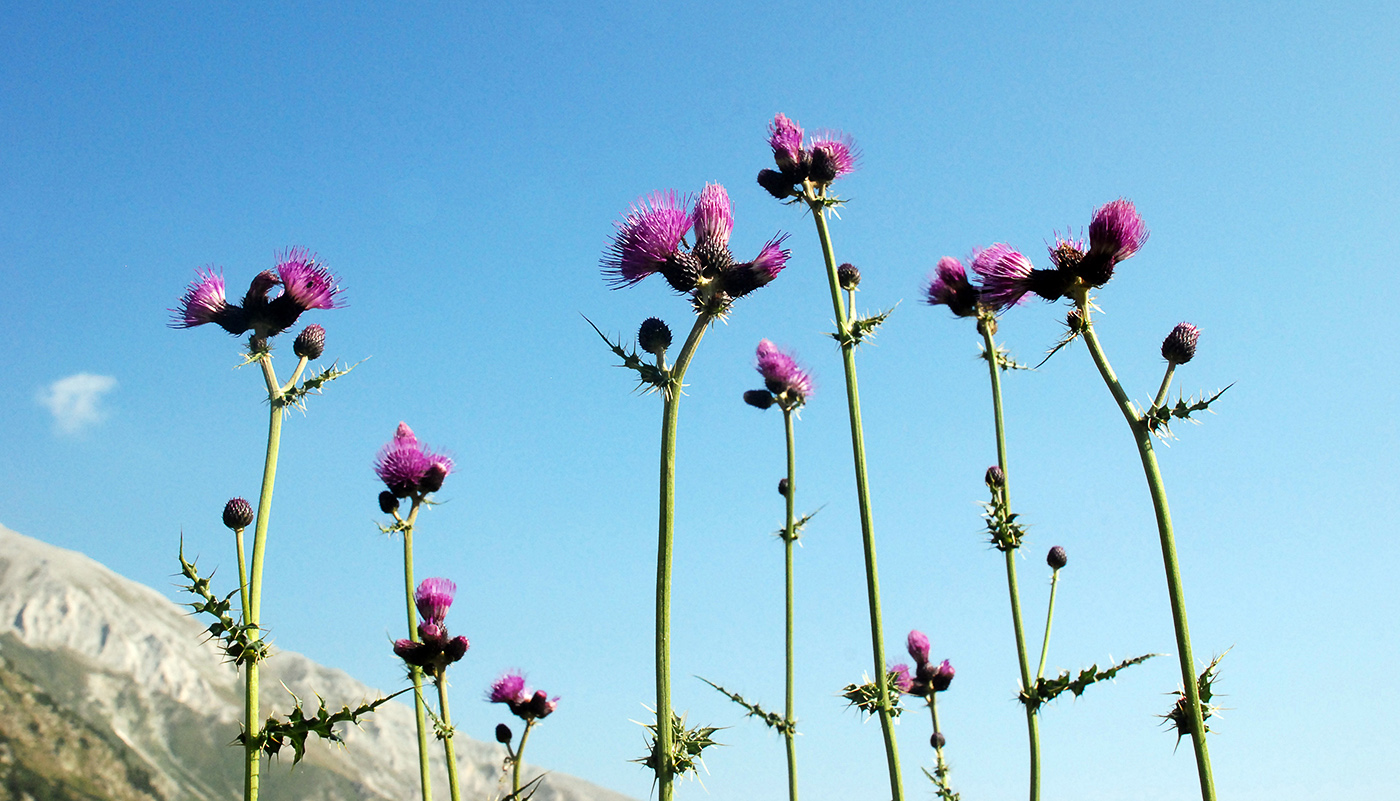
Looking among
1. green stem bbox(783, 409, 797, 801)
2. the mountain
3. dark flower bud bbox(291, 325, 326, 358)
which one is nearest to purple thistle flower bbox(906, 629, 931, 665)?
green stem bbox(783, 409, 797, 801)

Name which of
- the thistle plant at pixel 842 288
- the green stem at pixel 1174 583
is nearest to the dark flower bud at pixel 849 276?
the thistle plant at pixel 842 288

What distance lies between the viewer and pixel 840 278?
7.09 m

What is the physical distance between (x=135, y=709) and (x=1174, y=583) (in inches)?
7160

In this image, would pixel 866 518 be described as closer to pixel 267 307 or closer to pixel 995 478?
pixel 995 478

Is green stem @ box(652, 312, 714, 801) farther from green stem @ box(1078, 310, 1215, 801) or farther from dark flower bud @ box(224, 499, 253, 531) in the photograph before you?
dark flower bud @ box(224, 499, 253, 531)

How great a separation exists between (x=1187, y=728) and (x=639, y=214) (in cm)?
337

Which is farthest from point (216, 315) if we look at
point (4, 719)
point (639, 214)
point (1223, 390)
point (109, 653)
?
point (109, 653)

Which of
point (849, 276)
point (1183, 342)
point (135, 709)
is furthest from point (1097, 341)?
point (135, 709)

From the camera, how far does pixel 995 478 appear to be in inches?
259

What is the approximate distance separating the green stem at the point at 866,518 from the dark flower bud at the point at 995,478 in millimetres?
1336

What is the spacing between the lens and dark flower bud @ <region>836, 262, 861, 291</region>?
22.8ft

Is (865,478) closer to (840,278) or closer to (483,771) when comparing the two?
(840,278)

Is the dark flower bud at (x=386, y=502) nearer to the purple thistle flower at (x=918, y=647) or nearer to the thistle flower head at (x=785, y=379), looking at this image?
the thistle flower head at (x=785, y=379)

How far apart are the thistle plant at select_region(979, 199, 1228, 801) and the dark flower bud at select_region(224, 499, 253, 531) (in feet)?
14.6
